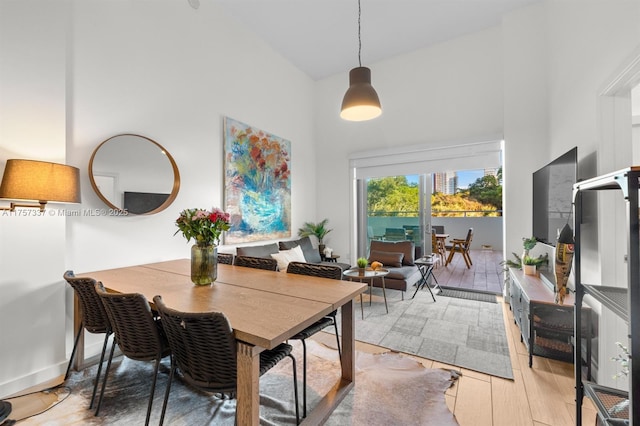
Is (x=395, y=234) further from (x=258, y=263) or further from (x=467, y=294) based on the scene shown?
(x=258, y=263)

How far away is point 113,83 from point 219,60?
1.45 m

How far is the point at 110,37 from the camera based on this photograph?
2.50 meters

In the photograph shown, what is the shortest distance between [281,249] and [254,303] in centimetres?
277

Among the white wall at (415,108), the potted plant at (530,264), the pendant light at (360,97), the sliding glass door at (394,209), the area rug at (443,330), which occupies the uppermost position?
the white wall at (415,108)

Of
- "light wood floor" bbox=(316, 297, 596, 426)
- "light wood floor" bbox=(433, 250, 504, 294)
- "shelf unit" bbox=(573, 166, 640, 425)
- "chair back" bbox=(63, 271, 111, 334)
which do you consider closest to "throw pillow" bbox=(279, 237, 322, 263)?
"light wood floor" bbox=(433, 250, 504, 294)

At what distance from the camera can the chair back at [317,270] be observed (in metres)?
2.13

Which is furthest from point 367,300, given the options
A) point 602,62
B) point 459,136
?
point 602,62

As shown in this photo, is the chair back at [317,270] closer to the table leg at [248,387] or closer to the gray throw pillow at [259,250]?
the table leg at [248,387]

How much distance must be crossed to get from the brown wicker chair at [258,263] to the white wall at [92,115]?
85 centimetres

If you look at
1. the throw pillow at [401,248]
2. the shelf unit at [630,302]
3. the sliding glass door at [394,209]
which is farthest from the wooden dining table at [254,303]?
the sliding glass door at [394,209]

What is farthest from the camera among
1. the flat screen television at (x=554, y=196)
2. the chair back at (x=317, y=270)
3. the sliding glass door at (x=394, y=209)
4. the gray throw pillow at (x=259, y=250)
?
the sliding glass door at (x=394, y=209)

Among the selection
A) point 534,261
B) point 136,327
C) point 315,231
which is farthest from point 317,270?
point 315,231

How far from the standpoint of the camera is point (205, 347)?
1.23 meters

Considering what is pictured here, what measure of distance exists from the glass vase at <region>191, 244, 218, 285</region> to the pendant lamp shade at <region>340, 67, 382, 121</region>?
1708mm
